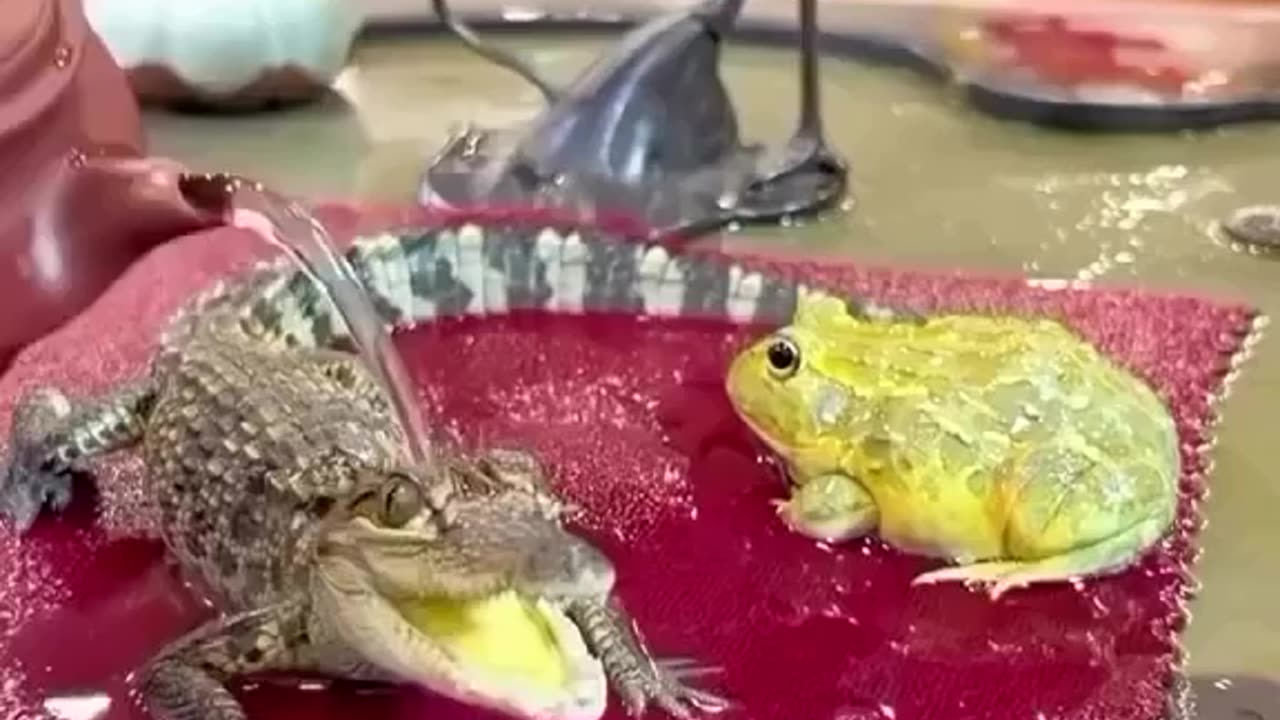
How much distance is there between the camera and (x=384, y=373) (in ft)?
3.33

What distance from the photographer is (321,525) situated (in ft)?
2.64

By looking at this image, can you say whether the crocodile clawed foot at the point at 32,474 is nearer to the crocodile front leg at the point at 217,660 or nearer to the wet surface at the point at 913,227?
the wet surface at the point at 913,227

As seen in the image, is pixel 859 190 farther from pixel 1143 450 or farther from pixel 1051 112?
pixel 1143 450

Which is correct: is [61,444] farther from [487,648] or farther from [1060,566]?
[1060,566]

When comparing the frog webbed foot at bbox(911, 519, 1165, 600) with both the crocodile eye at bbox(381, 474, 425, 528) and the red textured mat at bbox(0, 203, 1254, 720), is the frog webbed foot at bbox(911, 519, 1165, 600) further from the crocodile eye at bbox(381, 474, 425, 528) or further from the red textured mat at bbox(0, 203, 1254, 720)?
the crocodile eye at bbox(381, 474, 425, 528)

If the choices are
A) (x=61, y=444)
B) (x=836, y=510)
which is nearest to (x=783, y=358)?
(x=836, y=510)

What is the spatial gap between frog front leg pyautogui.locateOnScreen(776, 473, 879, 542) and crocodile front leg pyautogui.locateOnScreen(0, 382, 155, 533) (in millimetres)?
276

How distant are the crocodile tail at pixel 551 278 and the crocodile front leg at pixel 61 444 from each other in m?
0.19

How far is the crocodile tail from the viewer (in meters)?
1.14

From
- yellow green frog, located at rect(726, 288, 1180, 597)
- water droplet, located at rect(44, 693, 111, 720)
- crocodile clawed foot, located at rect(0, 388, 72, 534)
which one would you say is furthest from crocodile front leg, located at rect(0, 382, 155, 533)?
yellow green frog, located at rect(726, 288, 1180, 597)

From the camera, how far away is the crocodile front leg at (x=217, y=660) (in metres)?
0.80

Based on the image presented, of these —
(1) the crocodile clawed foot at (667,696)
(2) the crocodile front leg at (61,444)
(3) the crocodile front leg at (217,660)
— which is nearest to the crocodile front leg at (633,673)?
(1) the crocodile clawed foot at (667,696)

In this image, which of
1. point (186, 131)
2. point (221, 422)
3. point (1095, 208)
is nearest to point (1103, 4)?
point (1095, 208)

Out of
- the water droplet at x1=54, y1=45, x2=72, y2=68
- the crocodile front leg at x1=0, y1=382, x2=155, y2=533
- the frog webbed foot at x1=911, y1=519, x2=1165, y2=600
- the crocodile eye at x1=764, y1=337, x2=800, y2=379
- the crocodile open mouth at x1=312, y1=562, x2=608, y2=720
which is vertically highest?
the water droplet at x1=54, y1=45, x2=72, y2=68
